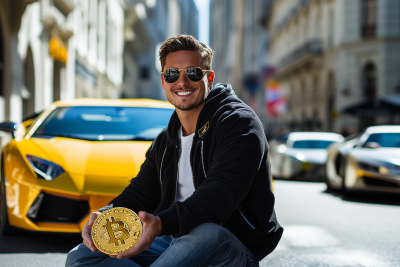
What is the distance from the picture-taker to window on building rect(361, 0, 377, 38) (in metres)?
31.0

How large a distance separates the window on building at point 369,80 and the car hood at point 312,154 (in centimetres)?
2006

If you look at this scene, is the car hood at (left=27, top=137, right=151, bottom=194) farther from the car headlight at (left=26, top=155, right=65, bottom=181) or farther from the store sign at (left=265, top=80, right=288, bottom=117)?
the store sign at (left=265, top=80, right=288, bottom=117)

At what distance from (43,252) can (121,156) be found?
3.22 feet

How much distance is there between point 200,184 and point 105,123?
132 inches

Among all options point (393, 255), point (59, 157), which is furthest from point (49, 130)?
point (393, 255)

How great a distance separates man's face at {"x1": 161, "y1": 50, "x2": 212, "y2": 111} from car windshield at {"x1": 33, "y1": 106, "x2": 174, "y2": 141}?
2450 millimetres

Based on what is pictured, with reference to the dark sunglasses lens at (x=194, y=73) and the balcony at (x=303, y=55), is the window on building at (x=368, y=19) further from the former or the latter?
the dark sunglasses lens at (x=194, y=73)

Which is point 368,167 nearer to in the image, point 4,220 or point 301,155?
point 301,155

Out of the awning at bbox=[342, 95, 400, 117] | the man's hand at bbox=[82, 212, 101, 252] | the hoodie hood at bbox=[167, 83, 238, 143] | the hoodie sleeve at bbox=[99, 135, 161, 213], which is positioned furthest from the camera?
the awning at bbox=[342, 95, 400, 117]

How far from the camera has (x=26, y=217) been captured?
4211mm

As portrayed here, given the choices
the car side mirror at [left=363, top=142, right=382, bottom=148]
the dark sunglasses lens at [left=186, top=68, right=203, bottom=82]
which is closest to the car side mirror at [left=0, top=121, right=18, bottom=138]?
the dark sunglasses lens at [left=186, top=68, right=203, bottom=82]

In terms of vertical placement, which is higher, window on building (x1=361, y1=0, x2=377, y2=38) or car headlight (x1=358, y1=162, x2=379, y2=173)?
window on building (x1=361, y1=0, x2=377, y2=38)

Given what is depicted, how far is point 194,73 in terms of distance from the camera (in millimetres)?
2586

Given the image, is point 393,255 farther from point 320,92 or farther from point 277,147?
point 320,92
